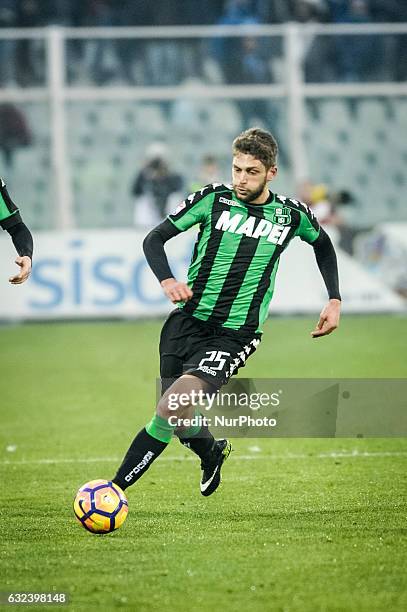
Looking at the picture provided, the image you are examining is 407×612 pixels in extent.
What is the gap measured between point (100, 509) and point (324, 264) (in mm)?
2035

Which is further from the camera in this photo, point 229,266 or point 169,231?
point 229,266

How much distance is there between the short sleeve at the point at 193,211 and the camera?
6.36 meters

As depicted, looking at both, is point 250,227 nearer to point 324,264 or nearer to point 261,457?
point 324,264

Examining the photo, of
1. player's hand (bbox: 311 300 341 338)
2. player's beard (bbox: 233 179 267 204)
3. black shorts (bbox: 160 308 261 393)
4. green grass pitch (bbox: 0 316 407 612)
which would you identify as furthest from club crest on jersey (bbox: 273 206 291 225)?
green grass pitch (bbox: 0 316 407 612)

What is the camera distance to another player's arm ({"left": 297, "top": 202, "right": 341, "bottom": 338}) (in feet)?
21.4

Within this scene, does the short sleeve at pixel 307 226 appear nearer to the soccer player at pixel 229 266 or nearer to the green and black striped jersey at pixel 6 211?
the soccer player at pixel 229 266

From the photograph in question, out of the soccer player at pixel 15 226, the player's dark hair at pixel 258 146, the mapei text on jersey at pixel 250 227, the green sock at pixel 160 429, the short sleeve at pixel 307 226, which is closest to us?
the green sock at pixel 160 429

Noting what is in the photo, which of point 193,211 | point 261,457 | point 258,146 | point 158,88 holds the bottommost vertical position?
point 261,457

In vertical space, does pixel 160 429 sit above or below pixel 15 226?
below

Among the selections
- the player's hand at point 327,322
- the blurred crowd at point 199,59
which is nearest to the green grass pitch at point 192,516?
the player's hand at point 327,322

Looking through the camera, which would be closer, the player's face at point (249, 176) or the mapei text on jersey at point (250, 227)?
the player's face at point (249, 176)

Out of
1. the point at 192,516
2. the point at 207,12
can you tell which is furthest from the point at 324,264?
the point at 207,12

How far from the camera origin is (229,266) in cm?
651

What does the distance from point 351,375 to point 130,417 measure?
2530 mm
